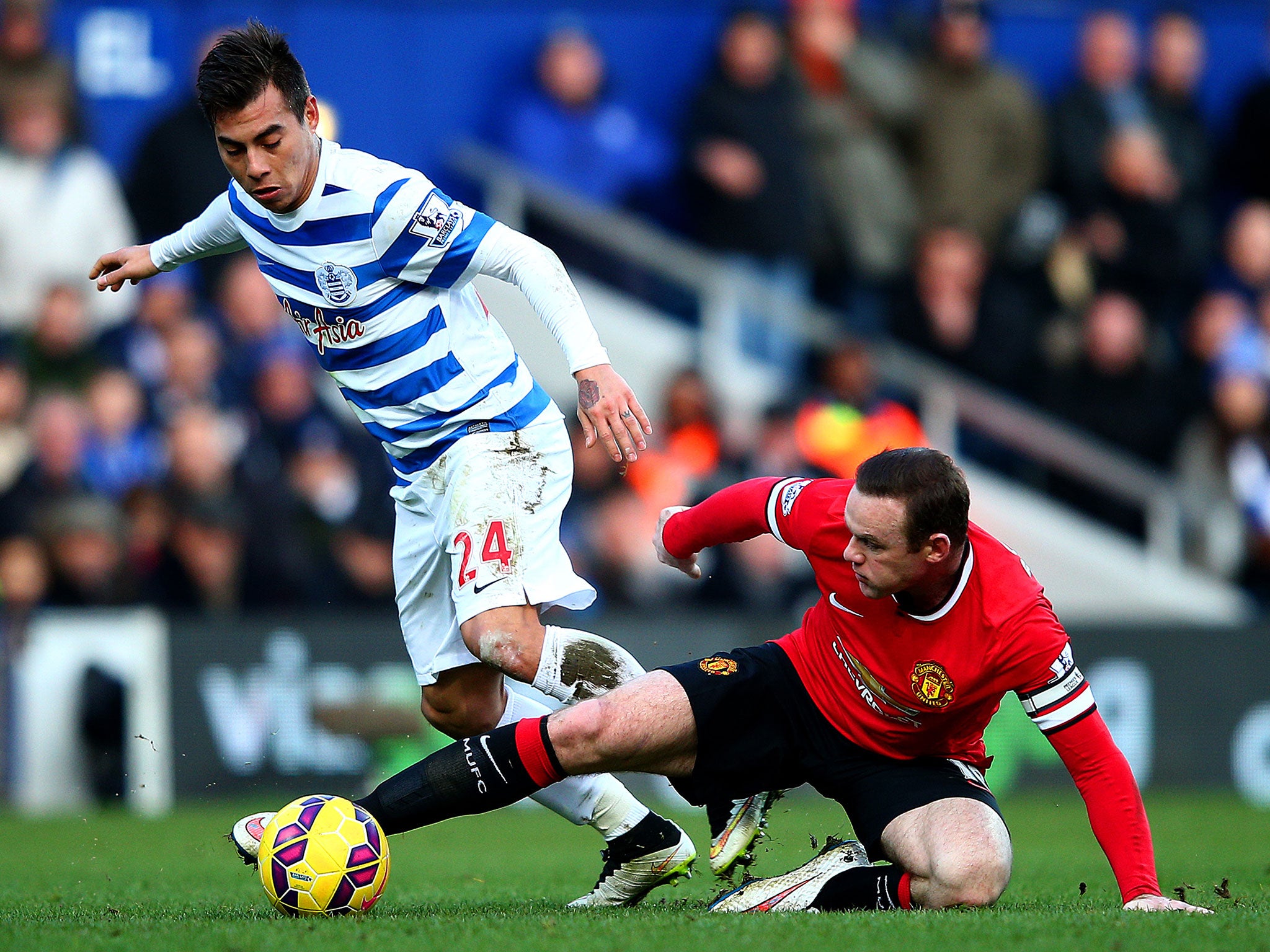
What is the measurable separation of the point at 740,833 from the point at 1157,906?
49.6 inches

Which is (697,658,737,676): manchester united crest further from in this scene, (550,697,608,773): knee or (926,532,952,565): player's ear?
(926,532,952,565): player's ear

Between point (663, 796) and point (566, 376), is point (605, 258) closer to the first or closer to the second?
point (566, 376)

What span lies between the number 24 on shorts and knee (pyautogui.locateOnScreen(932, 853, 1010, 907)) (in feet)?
5.04

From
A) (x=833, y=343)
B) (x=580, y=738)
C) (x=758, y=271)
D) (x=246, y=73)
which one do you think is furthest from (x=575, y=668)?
(x=758, y=271)

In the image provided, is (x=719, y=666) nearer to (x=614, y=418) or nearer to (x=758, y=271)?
(x=614, y=418)

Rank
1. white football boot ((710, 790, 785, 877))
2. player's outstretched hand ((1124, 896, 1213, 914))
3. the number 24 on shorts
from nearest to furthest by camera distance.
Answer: player's outstretched hand ((1124, 896, 1213, 914)), the number 24 on shorts, white football boot ((710, 790, 785, 877))

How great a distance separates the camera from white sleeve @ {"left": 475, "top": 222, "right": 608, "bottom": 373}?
4867 millimetres

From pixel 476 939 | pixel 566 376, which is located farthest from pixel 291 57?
pixel 566 376

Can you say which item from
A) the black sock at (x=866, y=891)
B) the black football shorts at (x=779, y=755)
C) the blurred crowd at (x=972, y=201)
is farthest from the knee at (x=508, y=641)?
the blurred crowd at (x=972, y=201)

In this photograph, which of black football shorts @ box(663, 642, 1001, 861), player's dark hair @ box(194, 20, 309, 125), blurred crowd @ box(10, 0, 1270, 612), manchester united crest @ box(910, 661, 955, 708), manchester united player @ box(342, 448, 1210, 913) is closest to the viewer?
manchester united player @ box(342, 448, 1210, 913)

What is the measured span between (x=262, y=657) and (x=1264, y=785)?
597 centimetres

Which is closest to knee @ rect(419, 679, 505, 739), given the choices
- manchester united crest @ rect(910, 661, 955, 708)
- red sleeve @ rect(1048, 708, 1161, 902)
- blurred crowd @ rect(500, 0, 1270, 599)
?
manchester united crest @ rect(910, 661, 955, 708)

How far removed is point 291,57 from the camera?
4961mm

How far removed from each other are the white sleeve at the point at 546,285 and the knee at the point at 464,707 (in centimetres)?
116
